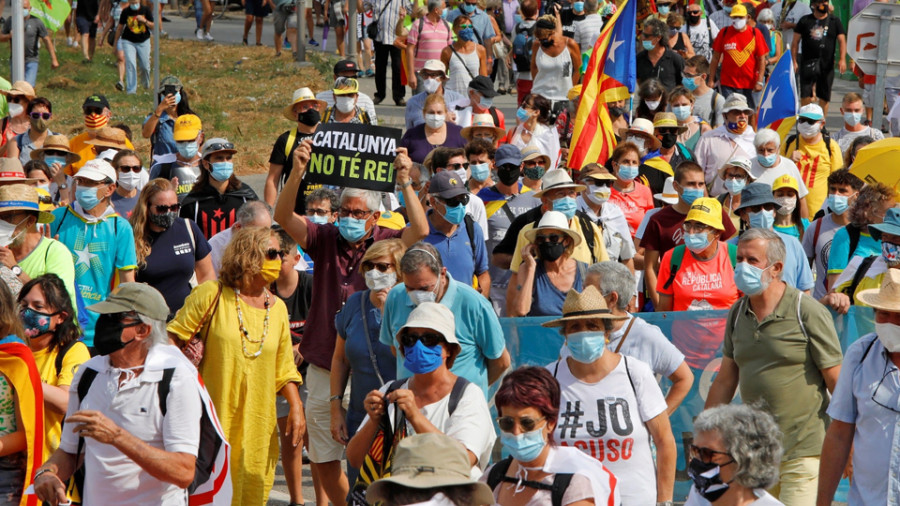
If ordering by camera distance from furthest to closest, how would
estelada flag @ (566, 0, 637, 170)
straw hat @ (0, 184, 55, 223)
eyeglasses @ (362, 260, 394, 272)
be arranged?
estelada flag @ (566, 0, 637, 170)
straw hat @ (0, 184, 55, 223)
eyeglasses @ (362, 260, 394, 272)

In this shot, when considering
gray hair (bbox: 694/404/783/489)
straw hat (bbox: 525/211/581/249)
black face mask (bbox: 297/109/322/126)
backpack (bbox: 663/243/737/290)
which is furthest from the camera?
black face mask (bbox: 297/109/322/126)

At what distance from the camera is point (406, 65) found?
18.8 m

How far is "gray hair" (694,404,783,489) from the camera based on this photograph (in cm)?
494

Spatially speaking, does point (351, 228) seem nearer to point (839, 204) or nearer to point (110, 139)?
point (839, 204)

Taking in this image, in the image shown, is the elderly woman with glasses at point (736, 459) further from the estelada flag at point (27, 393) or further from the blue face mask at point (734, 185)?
the blue face mask at point (734, 185)

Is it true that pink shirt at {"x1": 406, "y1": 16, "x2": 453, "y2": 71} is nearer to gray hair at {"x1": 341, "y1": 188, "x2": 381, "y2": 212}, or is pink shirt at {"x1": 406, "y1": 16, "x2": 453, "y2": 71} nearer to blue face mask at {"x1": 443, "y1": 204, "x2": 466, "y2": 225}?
blue face mask at {"x1": 443, "y1": 204, "x2": 466, "y2": 225}

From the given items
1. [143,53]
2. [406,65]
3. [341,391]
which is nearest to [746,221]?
[341,391]

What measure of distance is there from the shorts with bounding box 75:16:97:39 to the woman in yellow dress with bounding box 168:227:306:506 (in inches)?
746

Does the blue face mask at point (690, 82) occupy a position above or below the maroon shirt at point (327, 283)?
above

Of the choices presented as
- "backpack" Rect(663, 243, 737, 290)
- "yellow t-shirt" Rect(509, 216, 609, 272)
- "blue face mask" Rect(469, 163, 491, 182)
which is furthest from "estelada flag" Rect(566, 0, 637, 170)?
"backpack" Rect(663, 243, 737, 290)

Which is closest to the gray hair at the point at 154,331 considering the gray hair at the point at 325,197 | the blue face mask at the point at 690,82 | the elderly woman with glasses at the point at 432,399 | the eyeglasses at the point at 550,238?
the elderly woman with glasses at the point at 432,399

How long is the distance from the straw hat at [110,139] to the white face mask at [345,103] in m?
2.16

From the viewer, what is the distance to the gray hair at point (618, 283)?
6820 millimetres

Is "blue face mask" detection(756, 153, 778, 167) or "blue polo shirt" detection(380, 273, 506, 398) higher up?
"blue face mask" detection(756, 153, 778, 167)
